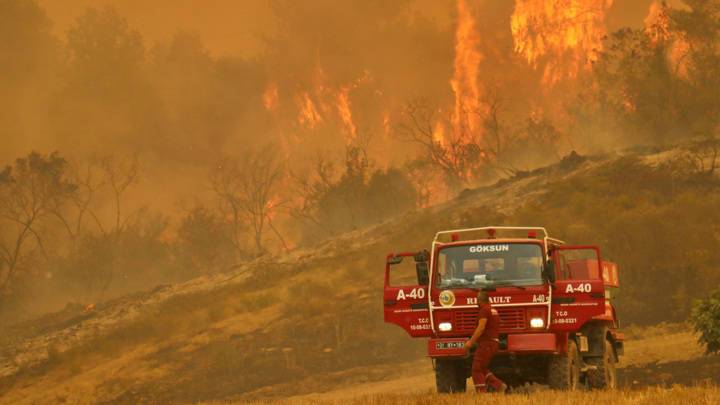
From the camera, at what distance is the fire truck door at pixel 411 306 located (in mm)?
16172

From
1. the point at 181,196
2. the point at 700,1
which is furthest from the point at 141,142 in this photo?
the point at 700,1

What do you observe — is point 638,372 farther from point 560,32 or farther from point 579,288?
point 560,32

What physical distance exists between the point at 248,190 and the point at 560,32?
31579 mm

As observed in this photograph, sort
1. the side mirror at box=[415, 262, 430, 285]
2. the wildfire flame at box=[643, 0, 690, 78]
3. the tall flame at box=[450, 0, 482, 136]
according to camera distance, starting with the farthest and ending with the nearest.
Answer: the tall flame at box=[450, 0, 482, 136] < the wildfire flame at box=[643, 0, 690, 78] < the side mirror at box=[415, 262, 430, 285]

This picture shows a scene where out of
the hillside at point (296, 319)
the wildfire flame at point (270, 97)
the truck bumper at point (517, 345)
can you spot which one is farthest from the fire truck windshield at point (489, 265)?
the wildfire flame at point (270, 97)

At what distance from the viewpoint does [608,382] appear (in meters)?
17.7

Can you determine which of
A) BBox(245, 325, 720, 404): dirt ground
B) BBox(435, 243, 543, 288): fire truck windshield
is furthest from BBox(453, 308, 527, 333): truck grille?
BBox(245, 325, 720, 404): dirt ground

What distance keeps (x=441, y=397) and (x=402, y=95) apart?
90.6 meters

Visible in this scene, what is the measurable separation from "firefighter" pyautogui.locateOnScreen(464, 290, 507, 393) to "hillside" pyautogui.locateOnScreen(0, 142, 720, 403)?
8689 mm

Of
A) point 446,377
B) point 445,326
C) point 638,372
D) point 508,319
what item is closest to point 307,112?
point 638,372

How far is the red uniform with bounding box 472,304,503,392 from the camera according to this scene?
48.5ft

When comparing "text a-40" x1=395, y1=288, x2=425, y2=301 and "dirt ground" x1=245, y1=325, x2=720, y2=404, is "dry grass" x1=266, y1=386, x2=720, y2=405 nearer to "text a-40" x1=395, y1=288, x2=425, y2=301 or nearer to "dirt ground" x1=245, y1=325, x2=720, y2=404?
"text a-40" x1=395, y1=288, x2=425, y2=301

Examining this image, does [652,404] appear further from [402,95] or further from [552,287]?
[402,95]

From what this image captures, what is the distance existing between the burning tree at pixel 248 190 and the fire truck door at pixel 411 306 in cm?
6274
